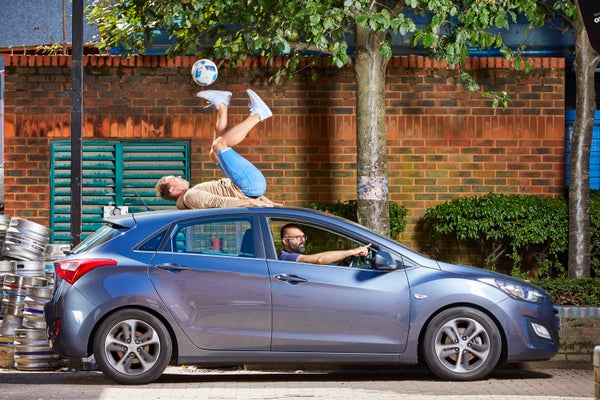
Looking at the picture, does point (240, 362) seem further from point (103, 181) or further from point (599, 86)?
point (599, 86)

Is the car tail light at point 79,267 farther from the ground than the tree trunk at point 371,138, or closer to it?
closer to it

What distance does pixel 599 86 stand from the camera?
18859 mm

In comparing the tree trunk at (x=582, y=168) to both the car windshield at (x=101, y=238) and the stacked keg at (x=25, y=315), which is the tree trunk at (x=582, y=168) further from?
the car windshield at (x=101, y=238)

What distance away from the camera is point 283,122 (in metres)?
16.1

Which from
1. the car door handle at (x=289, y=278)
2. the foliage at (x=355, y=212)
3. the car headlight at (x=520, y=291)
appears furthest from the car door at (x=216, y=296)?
the foliage at (x=355, y=212)

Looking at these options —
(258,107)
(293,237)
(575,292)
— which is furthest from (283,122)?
(293,237)

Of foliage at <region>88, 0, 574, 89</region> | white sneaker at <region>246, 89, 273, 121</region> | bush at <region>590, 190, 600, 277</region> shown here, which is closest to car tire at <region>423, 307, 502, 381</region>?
foliage at <region>88, 0, 574, 89</region>

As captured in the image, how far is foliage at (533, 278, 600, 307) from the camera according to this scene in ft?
41.6

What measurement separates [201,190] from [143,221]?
108 inches

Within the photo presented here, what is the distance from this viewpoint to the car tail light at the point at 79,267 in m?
10.2

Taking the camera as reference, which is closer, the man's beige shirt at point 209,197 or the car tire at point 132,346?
the car tire at point 132,346

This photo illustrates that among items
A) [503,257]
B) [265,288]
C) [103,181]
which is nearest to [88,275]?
[265,288]

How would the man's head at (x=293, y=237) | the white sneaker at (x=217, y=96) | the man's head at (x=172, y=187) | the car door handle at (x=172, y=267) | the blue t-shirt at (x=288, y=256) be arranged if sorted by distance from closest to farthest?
the car door handle at (x=172, y=267)
the blue t-shirt at (x=288, y=256)
the man's head at (x=293, y=237)
the man's head at (x=172, y=187)
the white sneaker at (x=217, y=96)

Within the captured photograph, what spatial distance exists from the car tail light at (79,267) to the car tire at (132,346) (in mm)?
433
